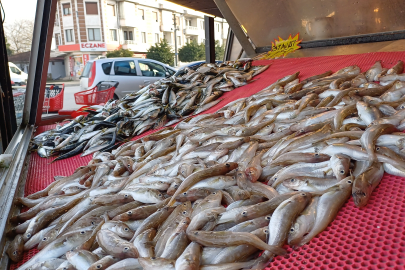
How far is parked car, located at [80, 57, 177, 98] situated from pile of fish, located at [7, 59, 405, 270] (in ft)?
27.3

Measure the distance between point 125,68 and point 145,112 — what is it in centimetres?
720

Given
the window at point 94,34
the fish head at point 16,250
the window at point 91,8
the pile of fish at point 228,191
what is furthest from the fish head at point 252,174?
the window at point 91,8

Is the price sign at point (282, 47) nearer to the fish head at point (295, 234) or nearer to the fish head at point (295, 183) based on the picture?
the fish head at point (295, 183)

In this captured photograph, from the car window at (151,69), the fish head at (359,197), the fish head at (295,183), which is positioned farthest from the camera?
the car window at (151,69)

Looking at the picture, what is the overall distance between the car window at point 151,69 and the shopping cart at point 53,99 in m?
3.45

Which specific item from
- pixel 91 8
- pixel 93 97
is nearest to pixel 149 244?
pixel 93 97

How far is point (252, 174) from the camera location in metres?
2.33

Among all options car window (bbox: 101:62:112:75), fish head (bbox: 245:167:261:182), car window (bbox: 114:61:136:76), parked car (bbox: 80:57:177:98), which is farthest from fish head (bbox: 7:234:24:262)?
car window (bbox: 114:61:136:76)

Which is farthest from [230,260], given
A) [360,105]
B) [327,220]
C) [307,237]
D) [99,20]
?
[99,20]

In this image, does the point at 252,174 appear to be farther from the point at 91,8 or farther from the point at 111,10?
the point at 111,10

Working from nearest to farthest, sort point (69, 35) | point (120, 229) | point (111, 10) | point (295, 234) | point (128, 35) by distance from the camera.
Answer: point (295, 234), point (120, 229), point (69, 35), point (111, 10), point (128, 35)

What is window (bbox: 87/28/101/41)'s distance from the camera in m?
43.6

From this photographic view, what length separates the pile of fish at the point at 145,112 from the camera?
517 centimetres

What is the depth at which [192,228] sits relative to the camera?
1927 millimetres
